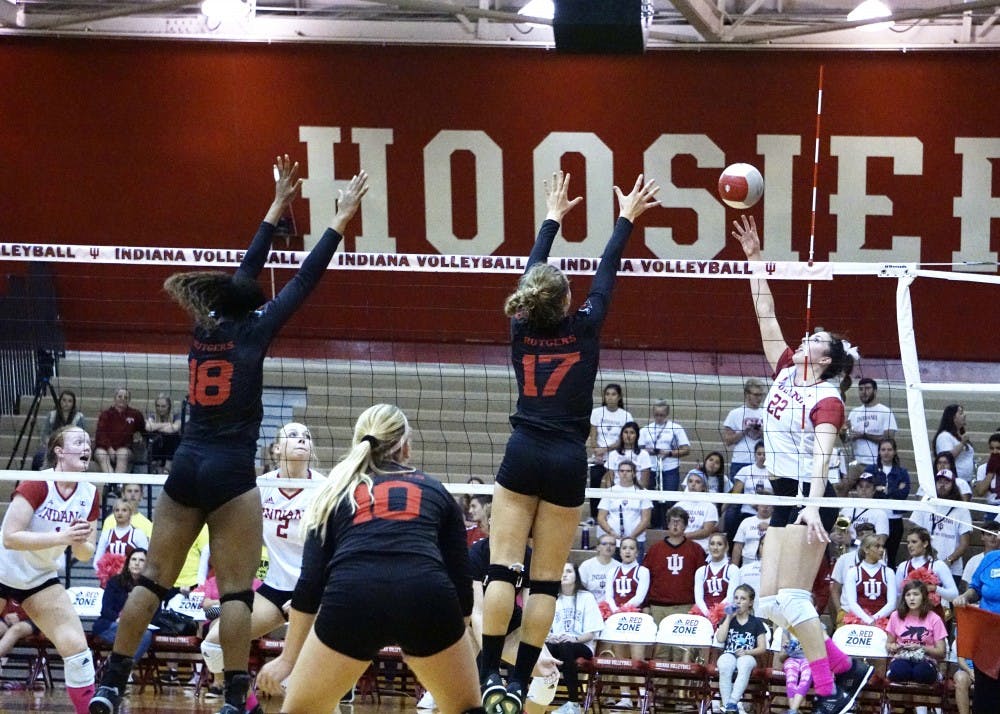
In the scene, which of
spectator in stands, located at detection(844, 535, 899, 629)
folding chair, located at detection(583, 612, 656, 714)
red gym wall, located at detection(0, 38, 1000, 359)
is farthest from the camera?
red gym wall, located at detection(0, 38, 1000, 359)

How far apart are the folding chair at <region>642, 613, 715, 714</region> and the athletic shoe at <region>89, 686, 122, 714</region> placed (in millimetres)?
5119

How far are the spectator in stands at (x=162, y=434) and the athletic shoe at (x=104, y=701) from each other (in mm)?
7187

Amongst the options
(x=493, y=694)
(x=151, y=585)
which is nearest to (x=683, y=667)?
(x=493, y=694)

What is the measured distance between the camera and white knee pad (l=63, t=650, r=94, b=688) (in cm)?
771

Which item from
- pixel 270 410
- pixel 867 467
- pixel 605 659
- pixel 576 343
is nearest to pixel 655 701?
pixel 605 659

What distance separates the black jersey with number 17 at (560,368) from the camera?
645cm

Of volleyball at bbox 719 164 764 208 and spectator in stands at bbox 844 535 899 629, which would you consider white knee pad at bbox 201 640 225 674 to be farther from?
spectator in stands at bbox 844 535 899 629

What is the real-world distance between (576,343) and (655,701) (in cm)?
527

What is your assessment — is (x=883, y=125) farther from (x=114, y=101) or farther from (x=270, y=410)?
(x=114, y=101)

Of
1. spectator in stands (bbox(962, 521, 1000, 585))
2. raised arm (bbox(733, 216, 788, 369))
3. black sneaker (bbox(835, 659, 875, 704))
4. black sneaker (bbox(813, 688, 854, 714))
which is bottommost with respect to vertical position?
black sneaker (bbox(813, 688, 854, 714))

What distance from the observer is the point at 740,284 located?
16.6 metres

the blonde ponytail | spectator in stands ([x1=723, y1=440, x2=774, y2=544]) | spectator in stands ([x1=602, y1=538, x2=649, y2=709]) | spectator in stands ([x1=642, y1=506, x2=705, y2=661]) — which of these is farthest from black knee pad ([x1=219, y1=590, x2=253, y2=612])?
spectator in stands ([x1=723, y1=440, x2=774, y2=544])

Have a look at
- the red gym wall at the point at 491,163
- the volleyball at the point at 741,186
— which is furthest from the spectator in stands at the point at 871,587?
the red gym wall at the point at 491,163

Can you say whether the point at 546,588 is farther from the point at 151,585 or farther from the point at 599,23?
the point at 599,23
